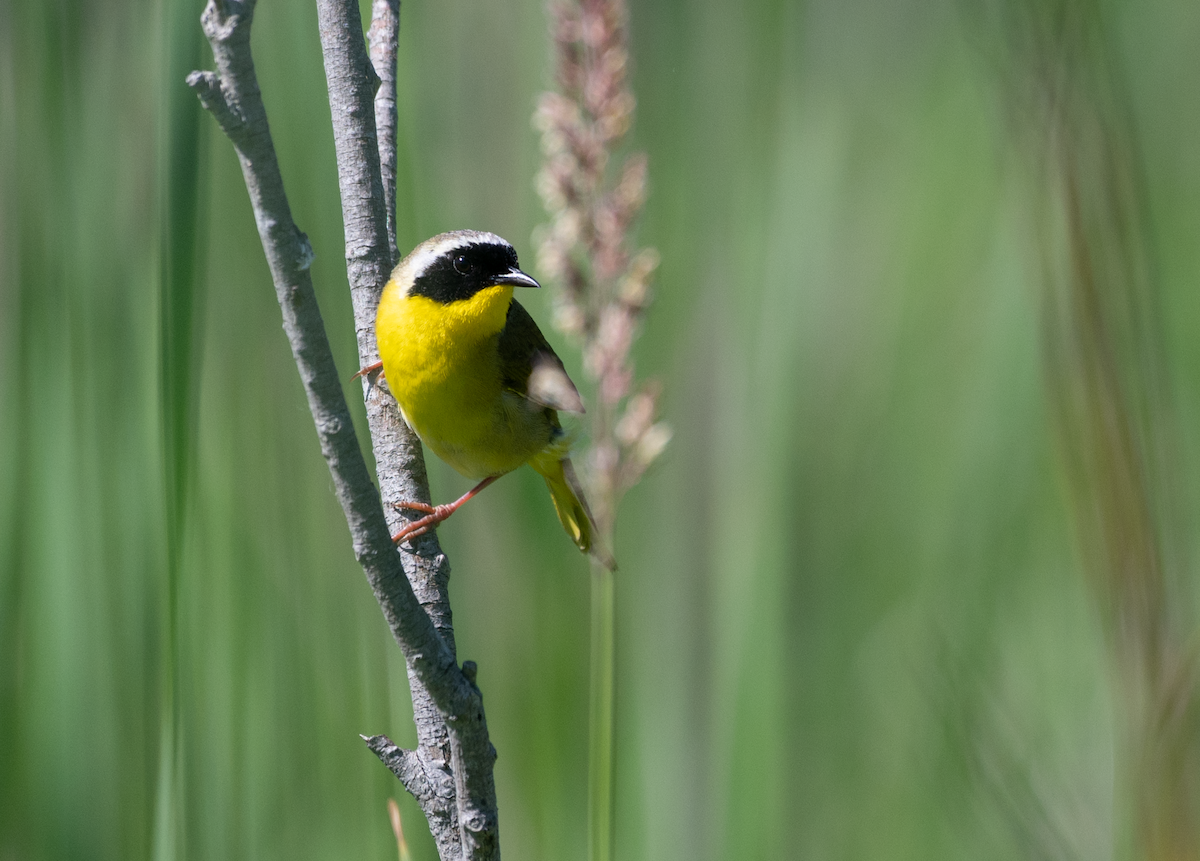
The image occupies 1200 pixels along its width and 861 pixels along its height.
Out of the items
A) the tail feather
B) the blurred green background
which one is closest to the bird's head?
the blurred green background

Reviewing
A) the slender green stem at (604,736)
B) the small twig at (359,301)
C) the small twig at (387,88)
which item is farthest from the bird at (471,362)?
the slender green stem at (604,736)

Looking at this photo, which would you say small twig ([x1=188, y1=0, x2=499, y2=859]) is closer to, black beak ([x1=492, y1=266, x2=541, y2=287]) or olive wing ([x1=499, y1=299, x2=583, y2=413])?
black beak ([x1=492, y1=266, x2=541, y2=287])

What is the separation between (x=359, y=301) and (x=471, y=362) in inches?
34.3

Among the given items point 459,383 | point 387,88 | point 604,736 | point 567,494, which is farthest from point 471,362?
point 604,736

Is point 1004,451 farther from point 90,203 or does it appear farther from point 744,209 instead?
point 90,203

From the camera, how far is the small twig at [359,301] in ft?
2.62

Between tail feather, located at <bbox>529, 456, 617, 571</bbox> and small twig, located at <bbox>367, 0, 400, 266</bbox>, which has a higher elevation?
small twig, located at <bbox>367, 0, 400, 266</bbox>

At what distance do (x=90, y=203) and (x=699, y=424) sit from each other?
115 cm

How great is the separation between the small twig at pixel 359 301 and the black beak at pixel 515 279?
2.50 ft

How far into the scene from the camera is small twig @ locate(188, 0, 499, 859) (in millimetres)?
799

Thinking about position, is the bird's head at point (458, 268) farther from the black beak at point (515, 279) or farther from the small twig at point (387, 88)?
the small twig at point (387, 88)

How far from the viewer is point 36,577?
67.6 inches

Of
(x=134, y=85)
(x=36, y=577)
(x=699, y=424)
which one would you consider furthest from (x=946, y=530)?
(x=134, y=85)

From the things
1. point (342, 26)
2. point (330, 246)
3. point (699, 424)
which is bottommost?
point (699, 424)
